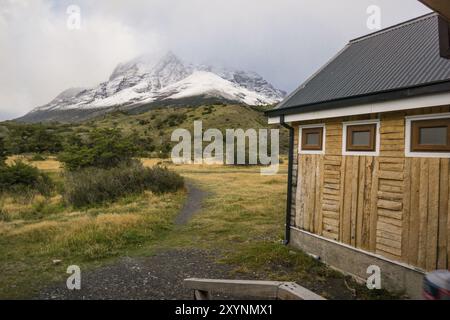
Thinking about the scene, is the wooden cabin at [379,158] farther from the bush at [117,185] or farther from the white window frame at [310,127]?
the bush at [117,185]

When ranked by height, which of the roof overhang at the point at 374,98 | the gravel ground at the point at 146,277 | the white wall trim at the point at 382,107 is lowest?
the gravel ground at the point at 146,277

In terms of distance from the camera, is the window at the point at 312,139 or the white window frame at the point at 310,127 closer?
the white window frame at the point at 310,127

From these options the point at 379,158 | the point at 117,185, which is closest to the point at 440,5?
the point at 379,158

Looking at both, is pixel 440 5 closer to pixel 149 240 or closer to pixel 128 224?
pixel 149 240

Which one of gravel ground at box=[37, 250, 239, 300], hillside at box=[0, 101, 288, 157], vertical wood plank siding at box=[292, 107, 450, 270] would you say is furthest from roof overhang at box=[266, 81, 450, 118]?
hillside at box=[0, 101, 288, 157]

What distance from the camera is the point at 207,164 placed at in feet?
124

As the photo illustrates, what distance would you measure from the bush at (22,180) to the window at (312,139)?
15.3 m

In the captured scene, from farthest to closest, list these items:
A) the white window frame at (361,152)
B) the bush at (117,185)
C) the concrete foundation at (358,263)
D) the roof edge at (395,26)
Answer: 1. the bush at (117,185)
2. the roof edge at (395,26)
3. the white window frame at (361,152)
4. the concrete foundation at (358,263)

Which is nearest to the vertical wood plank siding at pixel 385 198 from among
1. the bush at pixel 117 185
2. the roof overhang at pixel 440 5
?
the roof overhang at pixel 440 5

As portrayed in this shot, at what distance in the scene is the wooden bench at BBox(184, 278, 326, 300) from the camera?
308 centimetres

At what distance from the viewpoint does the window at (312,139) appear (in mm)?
7609

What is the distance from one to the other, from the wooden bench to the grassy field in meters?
3.04

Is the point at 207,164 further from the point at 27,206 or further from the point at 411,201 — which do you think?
the point at 411,201

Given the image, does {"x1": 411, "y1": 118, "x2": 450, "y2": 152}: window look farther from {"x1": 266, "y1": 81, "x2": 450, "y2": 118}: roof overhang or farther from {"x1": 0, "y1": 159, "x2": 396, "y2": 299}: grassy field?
{"x1": 0, "y1": 159, "x2": 396, "y2": 299}: grassy field
